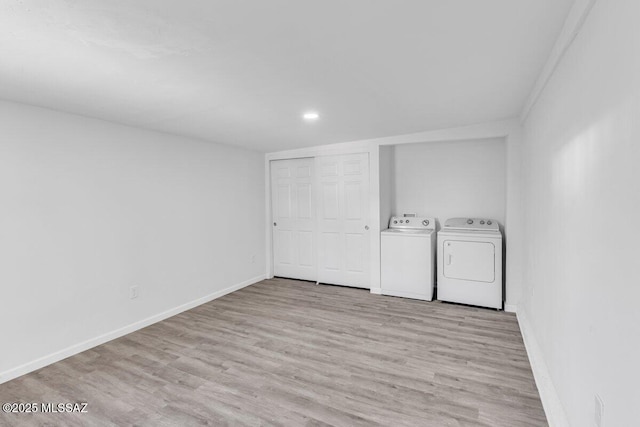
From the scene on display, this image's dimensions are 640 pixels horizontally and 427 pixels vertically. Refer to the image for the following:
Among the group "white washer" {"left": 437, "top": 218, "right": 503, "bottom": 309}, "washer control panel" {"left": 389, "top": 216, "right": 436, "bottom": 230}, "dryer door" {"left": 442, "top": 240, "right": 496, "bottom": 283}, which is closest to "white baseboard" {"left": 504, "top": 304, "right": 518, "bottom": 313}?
"white washer" {"left": 437, "top": 218, "right": 503, "bottom": 309}

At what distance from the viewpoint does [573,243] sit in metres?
1.60

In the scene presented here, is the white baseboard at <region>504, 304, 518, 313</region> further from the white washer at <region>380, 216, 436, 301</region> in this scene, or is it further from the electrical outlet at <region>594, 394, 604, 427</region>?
the electrical outlet at <region>594, 394, 604, 427</region>

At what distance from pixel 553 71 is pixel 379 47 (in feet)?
3.69

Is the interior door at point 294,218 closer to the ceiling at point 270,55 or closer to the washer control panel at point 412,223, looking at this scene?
the washer control panel at point 412,223

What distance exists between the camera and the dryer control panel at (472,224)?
4012 mm

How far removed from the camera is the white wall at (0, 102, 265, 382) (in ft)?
8.16

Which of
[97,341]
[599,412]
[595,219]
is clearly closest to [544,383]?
[599,412]

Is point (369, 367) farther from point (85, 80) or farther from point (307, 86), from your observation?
point (85, 80)

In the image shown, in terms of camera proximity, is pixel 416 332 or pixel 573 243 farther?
pixel 416 332

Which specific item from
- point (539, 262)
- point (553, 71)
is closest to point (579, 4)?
point (553, 71)

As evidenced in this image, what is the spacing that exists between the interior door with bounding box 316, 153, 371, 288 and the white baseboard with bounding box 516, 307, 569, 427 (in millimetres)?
2197

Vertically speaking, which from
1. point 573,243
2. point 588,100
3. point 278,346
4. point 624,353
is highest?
point 588,100

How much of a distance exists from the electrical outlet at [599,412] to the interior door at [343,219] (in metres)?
3.31

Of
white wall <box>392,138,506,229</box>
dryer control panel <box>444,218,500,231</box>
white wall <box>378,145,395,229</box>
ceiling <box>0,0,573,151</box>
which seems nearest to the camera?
ceiling <box>0,0,573,151</box>
